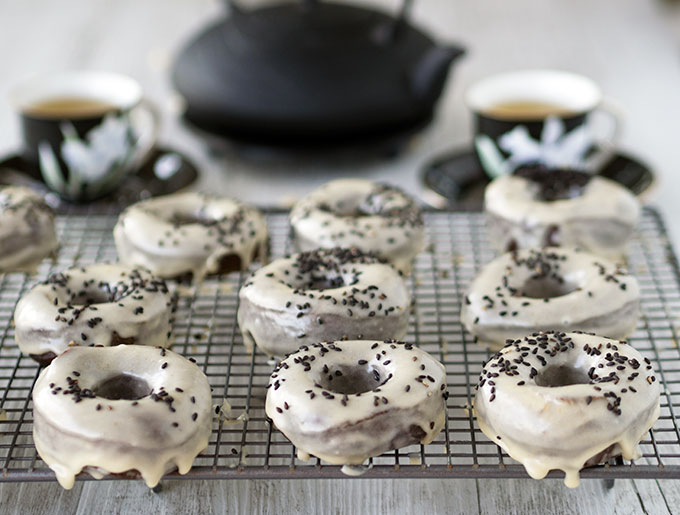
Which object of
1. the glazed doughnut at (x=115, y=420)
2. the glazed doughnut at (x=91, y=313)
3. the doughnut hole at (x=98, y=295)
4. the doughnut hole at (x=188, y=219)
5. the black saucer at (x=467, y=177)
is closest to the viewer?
the glazed doughnut at (x=115, y=420)

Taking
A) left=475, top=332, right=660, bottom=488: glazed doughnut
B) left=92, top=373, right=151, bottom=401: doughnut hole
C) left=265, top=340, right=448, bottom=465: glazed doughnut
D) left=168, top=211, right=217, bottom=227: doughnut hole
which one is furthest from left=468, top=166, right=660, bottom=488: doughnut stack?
left=168, top=211, right=217, bottom=227: doughnut hole

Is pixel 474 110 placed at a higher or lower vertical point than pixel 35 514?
higher

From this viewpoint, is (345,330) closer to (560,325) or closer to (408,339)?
(408,339)

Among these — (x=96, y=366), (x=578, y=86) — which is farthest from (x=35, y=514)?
(x=578, y=86)

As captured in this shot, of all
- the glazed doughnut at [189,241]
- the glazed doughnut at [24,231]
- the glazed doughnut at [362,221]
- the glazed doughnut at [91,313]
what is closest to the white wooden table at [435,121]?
the glazed doughnut at [91,313]

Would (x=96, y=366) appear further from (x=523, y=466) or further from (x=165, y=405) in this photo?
(x=523, y=466)

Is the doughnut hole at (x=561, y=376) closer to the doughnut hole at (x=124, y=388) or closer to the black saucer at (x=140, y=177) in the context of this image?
the doughnut hole at (x=124, y=388)

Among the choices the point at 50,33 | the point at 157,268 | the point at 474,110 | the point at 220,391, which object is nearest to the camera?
the point at 220,391
